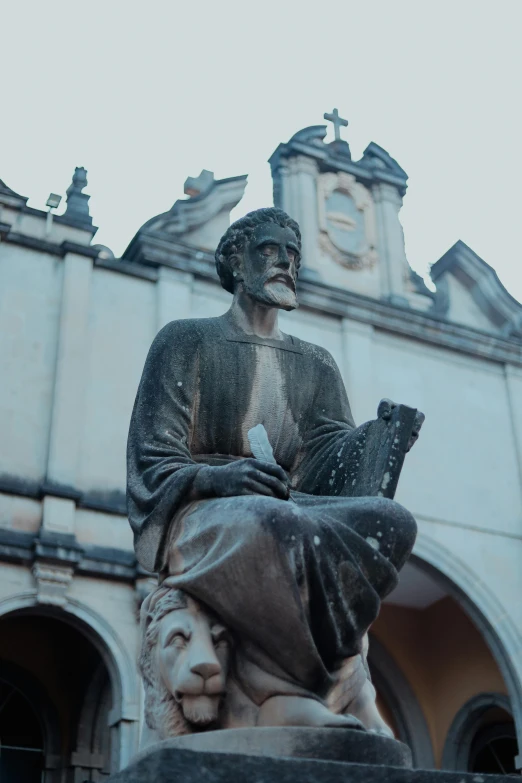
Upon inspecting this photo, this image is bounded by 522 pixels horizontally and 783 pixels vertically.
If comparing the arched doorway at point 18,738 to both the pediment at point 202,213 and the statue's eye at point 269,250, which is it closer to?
the pediment at point 202,213

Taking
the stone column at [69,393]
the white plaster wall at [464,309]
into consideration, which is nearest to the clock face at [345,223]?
the white plaster wall at [464,309]

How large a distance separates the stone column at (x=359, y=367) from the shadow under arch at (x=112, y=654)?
12.4 ft

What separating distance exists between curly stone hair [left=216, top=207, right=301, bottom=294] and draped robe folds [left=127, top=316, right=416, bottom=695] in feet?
0.62

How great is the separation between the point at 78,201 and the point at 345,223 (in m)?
3.78

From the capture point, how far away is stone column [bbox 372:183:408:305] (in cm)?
1466

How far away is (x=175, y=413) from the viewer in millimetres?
3445

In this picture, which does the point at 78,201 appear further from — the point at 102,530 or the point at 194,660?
the point at 194,660

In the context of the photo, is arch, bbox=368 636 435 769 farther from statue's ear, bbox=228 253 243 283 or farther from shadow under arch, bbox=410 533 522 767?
statue's ear, bbox=228 253 243 283

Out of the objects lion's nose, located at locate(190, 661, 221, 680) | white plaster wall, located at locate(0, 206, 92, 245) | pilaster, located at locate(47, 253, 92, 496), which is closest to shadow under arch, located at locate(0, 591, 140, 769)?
pilaster, located at locate(47, 253, 92, 496)

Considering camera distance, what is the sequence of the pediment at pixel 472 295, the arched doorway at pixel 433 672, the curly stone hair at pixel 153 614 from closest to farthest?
the curly stone hair at pixel 153 614
the arched doorway at pixel 433 672
the pediment at pixel 472 295

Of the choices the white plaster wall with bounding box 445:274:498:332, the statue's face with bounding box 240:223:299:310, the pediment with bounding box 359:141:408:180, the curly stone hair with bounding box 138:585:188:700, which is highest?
the pediment with bounding box 359:141:408:180

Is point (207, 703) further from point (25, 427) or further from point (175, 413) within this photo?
point (25, 427)

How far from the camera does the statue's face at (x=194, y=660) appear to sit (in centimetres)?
283

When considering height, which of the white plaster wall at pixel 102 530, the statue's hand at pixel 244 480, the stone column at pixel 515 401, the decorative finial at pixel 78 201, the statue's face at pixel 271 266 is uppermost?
the decorative finial at pixel 78 201
